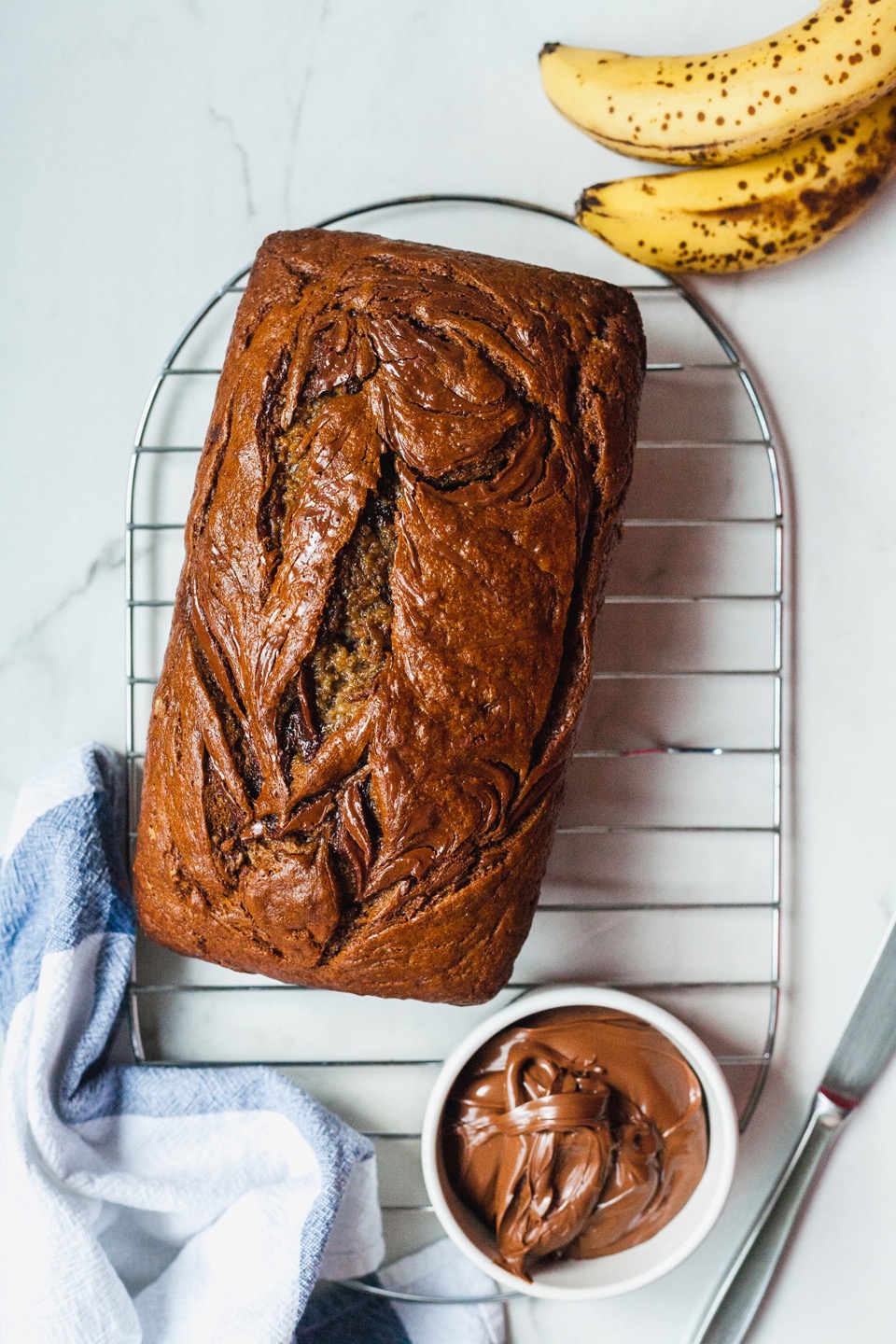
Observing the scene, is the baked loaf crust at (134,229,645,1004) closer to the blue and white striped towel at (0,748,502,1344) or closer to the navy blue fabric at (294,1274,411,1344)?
the blue and white striped towel at (0,748,502,1344)

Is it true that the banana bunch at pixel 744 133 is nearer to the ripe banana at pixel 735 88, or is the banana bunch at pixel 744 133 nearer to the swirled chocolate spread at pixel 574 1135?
the ripe banana at pixel 735 88

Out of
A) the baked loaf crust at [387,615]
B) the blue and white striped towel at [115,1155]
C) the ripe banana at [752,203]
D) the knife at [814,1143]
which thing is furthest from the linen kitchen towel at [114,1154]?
the ripe banana at [752,203]

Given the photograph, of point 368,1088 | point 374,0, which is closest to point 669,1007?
point 368,1088

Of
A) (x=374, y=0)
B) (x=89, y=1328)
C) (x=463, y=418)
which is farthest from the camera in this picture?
(x=374, y=0)

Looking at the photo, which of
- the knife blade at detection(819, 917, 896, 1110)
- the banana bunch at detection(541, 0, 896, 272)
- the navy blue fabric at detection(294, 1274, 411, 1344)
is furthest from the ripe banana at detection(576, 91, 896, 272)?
Result: the navy blue fabric at detection(294, 1274, 411, 1344)

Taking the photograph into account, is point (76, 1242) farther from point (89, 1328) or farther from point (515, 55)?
point (515, 55)

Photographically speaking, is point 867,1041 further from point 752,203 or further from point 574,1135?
point 752,203

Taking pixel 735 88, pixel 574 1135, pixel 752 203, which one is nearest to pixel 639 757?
pixel 574 1135
